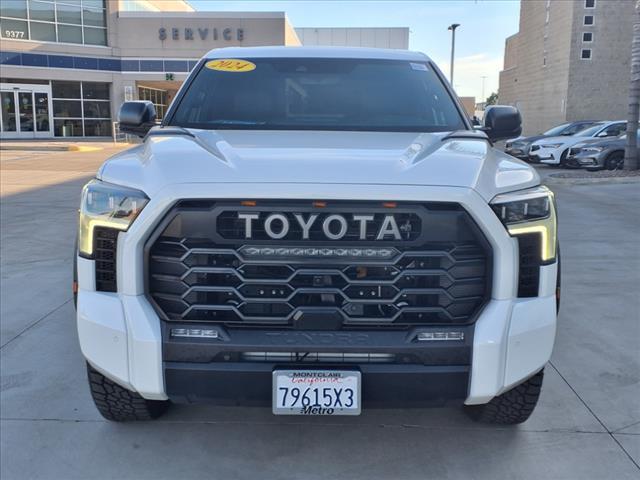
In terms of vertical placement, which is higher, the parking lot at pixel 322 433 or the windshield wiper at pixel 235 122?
the windshield wiper at pixel 235 122

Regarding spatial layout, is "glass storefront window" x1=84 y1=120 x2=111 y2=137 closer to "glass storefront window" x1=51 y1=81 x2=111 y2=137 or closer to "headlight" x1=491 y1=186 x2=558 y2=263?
"glass storefront window" x1=51 y1=81 x2=111 y2=137

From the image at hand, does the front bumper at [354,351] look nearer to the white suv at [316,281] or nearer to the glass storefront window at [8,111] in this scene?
the white suv at [316,281]

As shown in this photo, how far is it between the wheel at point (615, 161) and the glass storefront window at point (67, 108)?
2749cm

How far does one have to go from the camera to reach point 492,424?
3.23 m

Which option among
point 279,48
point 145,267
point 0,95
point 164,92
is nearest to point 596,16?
point 164,92

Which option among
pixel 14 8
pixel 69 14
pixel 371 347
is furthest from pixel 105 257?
pixel 69 14

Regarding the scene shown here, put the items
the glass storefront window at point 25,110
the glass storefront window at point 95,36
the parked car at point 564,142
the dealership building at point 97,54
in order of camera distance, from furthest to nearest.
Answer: the glass storefront window at point 95,36 → the glass storefront window at point 25,110 → the dealership building at point 97,54 → the parked car at point 564,142

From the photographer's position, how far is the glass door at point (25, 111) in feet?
103

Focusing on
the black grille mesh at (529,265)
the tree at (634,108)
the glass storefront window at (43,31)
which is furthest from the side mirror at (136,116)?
the glass storefront window at (43,31)

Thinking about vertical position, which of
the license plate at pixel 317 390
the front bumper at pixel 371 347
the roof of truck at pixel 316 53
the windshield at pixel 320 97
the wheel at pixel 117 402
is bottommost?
the wheel at pixel 117 402

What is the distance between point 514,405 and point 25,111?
3404 centimetres

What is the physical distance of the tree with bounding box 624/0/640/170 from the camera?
1480cm

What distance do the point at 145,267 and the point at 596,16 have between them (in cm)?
3954

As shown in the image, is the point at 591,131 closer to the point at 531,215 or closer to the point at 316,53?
the point at 316,53
